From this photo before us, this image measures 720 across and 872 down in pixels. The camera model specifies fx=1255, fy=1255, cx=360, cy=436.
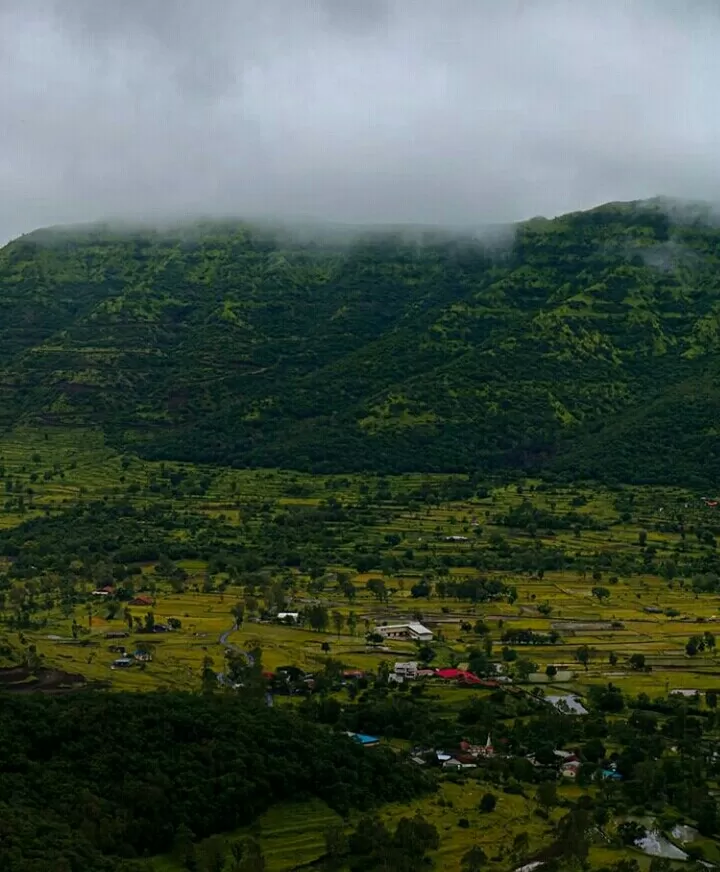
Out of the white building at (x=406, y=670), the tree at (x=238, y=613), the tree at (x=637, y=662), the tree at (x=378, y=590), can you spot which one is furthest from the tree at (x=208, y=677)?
the tree at (x=637, y=662)

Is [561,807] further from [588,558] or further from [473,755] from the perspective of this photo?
[588,558]

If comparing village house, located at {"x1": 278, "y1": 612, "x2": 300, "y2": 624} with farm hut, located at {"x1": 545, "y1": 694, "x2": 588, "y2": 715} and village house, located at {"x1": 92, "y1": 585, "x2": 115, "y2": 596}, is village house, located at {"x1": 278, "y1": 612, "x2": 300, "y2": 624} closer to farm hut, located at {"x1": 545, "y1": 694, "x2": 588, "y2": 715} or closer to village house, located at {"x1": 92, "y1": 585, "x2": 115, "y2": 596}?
village house, located at {"x1": 92, "y1": 585, "x2": 115, "y2": 596}

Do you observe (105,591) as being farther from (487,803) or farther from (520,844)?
(520,844)

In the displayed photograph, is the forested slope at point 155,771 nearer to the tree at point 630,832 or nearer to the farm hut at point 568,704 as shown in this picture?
the tree at point 630,832

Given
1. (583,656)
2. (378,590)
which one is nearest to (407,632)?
(378,590)

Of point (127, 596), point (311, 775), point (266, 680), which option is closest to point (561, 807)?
point (311, 775)

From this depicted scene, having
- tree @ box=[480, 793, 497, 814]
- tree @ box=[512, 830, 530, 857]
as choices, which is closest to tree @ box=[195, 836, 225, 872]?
tree @ box=[512, 830, 530, 857]
